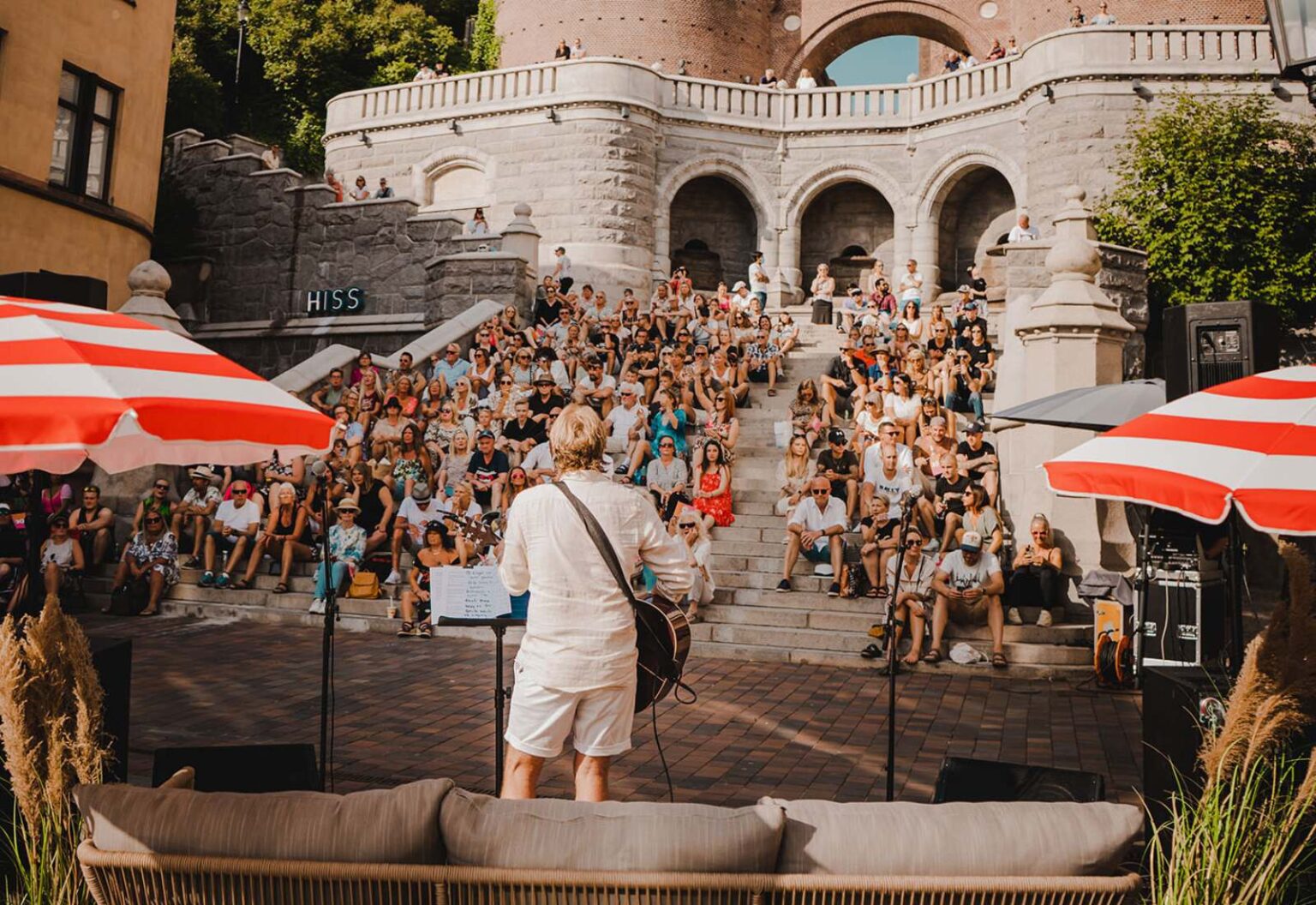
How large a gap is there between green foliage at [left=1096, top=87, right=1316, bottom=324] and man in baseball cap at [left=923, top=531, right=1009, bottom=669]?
12.4 metres

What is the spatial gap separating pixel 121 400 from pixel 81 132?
672 inches

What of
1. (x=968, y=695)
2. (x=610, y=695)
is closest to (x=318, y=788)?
(x=610, y=695)

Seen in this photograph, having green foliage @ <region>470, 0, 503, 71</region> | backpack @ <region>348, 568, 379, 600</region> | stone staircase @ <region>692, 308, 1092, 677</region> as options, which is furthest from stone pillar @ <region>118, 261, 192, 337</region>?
green foliage @ <region>470, 0, 503, 71</region>

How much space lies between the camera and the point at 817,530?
10344 millimetres

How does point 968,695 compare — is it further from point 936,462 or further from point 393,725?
point 393,725

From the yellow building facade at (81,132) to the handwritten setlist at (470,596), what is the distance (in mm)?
14396

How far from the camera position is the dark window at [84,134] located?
1717 centimetres

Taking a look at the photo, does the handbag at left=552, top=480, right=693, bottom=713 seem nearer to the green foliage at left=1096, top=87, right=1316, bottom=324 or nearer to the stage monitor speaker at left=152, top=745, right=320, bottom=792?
the stage monitor speaker at left=152, top=745, right=320, bottom=792

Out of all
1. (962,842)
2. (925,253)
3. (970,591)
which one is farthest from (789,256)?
(962,842)

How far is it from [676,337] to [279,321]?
37.0 feet

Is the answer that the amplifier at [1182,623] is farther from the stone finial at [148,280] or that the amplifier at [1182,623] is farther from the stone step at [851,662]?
the stone finial at [148,280]

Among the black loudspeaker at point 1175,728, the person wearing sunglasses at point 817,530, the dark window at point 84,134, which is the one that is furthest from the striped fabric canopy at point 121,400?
the dark window at point 84,134

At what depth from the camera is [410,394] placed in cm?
1412

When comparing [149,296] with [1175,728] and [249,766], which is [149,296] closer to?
[249,766]
